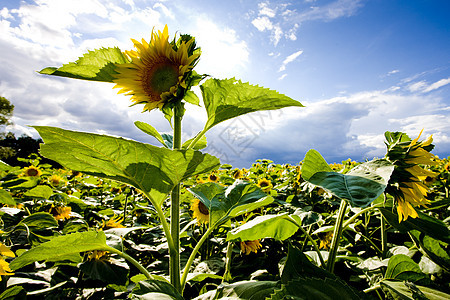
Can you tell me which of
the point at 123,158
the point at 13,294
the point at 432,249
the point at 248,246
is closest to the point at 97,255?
the point at 13,294

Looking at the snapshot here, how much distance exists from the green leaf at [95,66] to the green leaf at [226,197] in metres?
0.63

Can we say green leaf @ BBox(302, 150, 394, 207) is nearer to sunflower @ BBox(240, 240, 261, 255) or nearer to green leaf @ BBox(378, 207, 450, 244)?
green leaf @ BBox(378, 207, 450, 244)

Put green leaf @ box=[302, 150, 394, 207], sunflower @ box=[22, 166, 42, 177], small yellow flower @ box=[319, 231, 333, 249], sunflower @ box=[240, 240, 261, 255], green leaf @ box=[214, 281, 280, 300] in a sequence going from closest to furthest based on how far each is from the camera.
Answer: green leaf @ box=[302, 150, 394, 207] < green leaf @ box=[214, 281, 280, 300] < sunflower @ box=[240, 240, 261, 255] < small yellow flower @ box=[319, 231, 333, 249] < sunflower @ box=[22, 166, 42, 177]

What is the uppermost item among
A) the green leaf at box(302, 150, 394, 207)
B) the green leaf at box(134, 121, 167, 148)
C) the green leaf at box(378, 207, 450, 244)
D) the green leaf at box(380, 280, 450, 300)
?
the green leaf at box(134, 121, 167, 148)

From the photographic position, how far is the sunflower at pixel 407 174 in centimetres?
95

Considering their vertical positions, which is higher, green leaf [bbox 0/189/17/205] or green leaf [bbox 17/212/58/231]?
green leaf [bbox 0/189/17/205]

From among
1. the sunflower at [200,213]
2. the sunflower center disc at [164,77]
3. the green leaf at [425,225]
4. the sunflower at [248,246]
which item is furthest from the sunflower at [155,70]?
the sunflower at [200,213]

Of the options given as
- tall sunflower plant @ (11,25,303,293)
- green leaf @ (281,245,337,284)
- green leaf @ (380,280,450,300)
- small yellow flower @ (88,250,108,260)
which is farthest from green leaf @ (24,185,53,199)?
green leaf @ (380,280,450,300)

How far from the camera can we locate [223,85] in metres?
0.91

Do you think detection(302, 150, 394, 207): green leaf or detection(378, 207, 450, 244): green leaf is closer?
detection(302, 150, 394, 207): green leaf

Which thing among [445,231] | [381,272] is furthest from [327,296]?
[381,272]

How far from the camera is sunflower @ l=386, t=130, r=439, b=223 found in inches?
37.2

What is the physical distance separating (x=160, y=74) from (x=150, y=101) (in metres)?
0.12

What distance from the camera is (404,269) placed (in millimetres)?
1046
